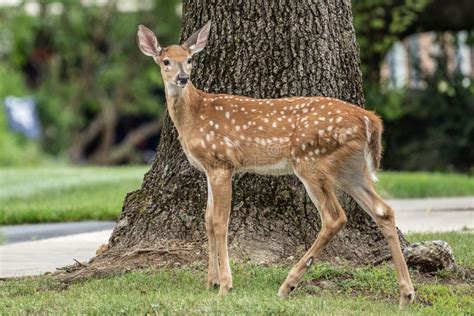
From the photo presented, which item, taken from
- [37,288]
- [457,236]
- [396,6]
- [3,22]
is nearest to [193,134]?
[37,288]

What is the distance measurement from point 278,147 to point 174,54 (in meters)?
1.01

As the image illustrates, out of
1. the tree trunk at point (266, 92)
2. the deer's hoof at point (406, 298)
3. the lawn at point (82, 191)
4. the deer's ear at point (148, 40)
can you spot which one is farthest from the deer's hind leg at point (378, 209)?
the lawn at point (82, 191)

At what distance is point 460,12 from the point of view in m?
25.1

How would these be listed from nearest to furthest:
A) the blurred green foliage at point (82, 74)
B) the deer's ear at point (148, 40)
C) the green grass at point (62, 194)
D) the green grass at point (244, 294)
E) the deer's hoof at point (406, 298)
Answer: the green grass at point (244, 294) < the deer's hoof at point (406, 298) < the deer's ear at point (148, 40) < the green grass at point (62, 194) < the blurred green foliage at point (82, 74)

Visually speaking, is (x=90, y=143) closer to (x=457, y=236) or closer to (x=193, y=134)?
(x=457, y=236)

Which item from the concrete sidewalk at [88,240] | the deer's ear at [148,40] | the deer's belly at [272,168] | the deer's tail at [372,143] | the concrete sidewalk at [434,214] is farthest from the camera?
the concrete sidewalk at [434,214]

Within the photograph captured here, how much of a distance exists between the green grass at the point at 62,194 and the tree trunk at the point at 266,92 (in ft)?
18.9

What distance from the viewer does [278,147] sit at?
9.12 metres

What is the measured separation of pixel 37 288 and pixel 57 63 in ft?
100

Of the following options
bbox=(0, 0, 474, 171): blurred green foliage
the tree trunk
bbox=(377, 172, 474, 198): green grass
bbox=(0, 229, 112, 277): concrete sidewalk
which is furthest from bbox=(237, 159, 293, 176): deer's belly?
bbox=(0, 0, 474, 171): blurred green foliage

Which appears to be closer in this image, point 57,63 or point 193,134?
point 193,134

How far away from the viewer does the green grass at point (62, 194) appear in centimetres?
1634

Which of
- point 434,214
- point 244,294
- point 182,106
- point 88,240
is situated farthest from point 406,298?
point 434,214

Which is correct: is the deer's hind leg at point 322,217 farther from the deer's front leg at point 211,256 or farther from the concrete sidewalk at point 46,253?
the concrete sidewalk at point 46,253
